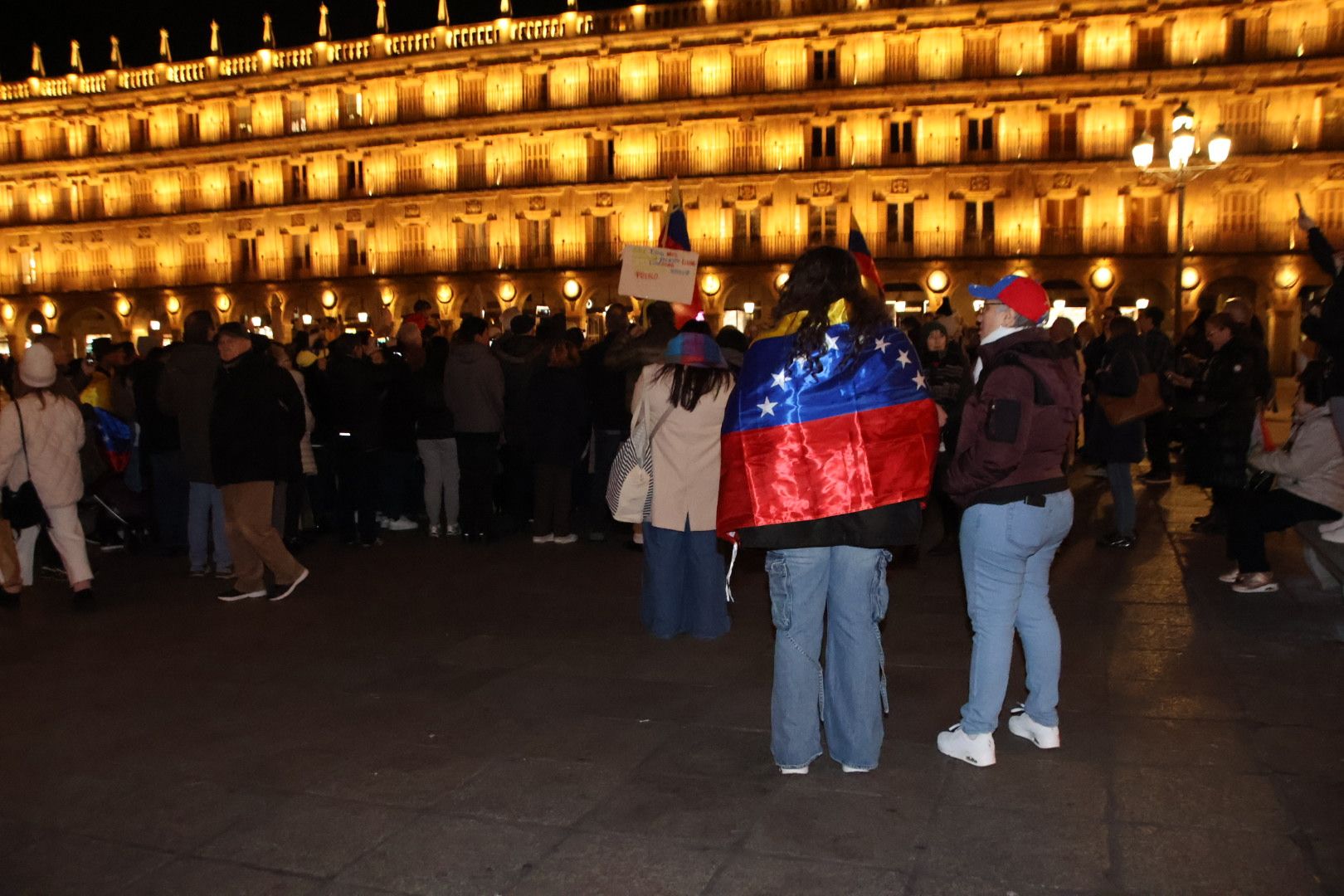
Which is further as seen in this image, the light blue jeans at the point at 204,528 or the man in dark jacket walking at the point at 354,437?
the man in dark jacket walking at the point at 354,437

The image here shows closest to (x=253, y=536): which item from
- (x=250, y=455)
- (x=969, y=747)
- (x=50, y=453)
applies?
(x=250, y=455)

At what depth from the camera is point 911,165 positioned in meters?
37.2

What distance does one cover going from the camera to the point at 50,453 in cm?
796

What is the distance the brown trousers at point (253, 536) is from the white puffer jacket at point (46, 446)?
103 centimetres

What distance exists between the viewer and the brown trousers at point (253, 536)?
26.2 feet

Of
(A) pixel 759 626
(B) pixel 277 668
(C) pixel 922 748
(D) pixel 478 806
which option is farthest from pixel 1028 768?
(B) pixel 277 668

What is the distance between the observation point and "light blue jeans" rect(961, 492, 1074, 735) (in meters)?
4.61

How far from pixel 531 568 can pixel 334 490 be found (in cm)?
295

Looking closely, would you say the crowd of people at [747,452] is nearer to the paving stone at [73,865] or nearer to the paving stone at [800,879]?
the paving stone at [800,879]

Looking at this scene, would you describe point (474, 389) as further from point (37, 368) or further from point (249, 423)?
point (37, 368)

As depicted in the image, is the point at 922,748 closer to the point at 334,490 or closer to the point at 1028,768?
the point at 1028,768

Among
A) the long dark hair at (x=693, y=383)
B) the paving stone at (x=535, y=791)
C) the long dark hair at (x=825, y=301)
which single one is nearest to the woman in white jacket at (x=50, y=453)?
the long dark hair at (x=693, y=383)

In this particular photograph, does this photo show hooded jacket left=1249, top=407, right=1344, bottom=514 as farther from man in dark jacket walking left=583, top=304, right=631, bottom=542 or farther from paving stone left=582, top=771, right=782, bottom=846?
man in dark jacket walking left=583, top=304, right=631, bottom=542

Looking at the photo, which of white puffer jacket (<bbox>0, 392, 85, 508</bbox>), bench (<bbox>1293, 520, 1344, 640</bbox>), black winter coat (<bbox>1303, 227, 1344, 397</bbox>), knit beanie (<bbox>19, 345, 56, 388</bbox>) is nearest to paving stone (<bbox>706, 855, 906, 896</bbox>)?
black winter coat (<bbox>1303, 227, 1344, 397</bbox>)
